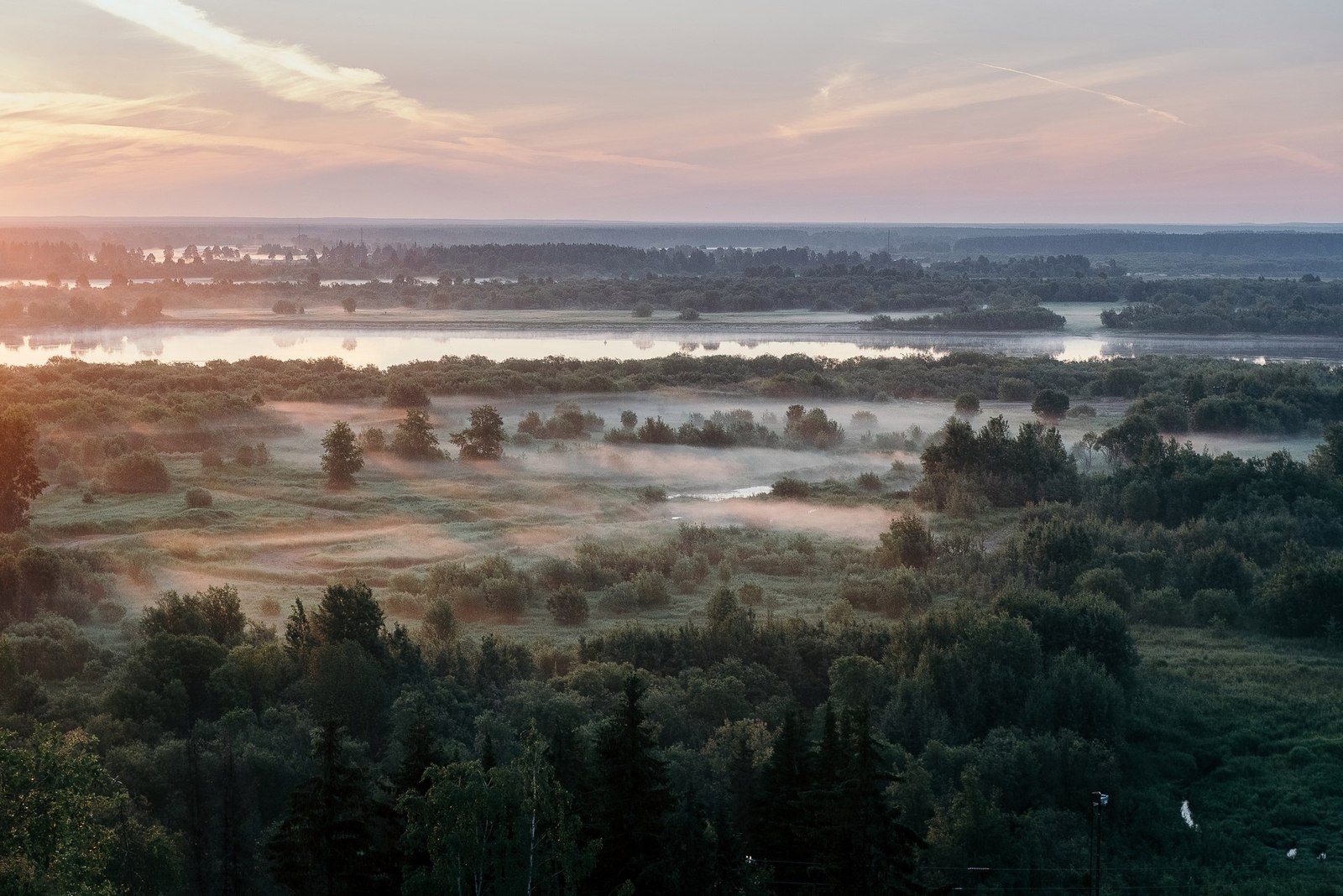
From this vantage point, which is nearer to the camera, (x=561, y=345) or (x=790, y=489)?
(x=790, y=489)

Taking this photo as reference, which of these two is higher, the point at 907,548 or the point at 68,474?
the point at 68,474

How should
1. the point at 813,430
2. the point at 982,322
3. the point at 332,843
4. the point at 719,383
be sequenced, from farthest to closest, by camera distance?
1. the point at 982,322
2. the point at 719,383
3. the point at 813,430
4. the point at 332,843

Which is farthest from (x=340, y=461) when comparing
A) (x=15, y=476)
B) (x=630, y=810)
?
(x=630, y=810)

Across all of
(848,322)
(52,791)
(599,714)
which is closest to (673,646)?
(599,714)

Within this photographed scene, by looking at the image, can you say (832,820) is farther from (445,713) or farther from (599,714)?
(445,713)

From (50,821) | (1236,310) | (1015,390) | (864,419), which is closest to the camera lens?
(50,821)

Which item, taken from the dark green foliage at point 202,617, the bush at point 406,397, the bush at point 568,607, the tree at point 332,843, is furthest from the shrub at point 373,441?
the tree at point 332,843

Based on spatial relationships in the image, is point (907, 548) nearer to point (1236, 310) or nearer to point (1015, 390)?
point (1015, 390)
